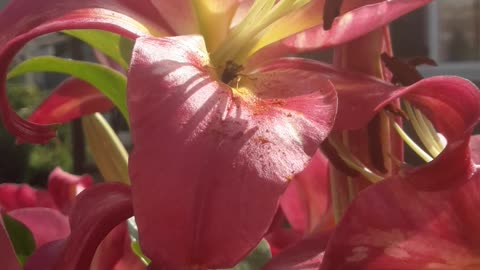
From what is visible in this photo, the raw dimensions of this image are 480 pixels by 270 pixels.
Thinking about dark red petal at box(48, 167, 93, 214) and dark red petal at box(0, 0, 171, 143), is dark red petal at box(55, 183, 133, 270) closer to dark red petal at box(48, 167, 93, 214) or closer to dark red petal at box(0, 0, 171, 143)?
dark red petal at box(0, 0, 171, 143)

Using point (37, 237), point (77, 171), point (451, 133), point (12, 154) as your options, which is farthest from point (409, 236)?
point (12, 154)

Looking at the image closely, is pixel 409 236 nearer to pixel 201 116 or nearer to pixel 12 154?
pixel 201 116

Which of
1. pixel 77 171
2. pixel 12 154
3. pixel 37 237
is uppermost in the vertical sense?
pixel 37 237

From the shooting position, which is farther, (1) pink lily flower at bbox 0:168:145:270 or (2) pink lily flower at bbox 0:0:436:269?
(1) pink lily flower at bbox 0:168:145:270

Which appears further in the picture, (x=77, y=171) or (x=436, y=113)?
(x=77, y=171)

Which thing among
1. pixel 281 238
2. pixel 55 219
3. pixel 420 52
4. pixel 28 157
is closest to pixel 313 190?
pixel 281 238

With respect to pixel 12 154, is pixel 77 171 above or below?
above

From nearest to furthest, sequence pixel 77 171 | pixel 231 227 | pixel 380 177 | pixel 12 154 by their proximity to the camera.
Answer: pixel 231 227
pixel 380 177
pixel 77 171
pixel 12 154

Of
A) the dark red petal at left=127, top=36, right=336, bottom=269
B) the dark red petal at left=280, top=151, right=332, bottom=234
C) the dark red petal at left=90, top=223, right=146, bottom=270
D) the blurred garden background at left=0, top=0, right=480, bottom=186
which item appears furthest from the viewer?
the blurred garden background at left=0, top=0, right=480, bottom=186

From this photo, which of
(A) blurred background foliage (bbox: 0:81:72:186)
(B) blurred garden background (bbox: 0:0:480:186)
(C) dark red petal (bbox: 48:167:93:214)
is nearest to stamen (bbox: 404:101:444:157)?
(C) dark red petal (bbox: 48:167:93:214)
